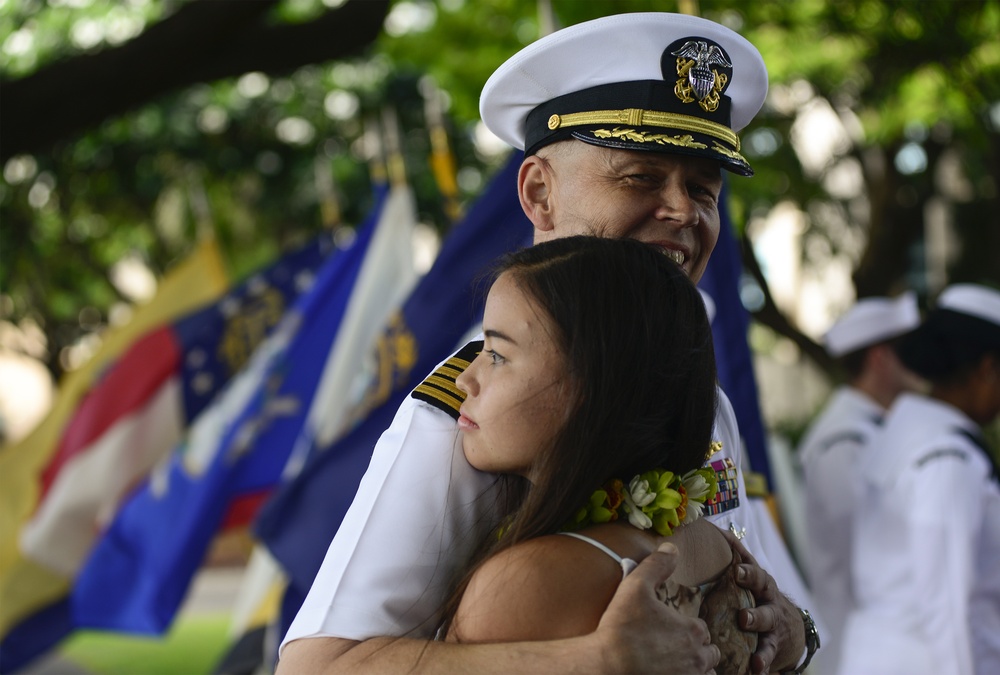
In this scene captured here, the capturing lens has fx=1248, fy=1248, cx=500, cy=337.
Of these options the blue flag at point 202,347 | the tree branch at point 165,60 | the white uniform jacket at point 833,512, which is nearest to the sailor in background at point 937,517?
the white uniform jacket at point 833,512

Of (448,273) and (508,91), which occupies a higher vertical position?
(508,91)

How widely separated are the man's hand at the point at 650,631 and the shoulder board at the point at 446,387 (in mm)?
345

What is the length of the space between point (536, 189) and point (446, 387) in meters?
0.42

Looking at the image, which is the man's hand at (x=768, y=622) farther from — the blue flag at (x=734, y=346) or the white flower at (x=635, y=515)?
the blue flag at (x=734, y=346)

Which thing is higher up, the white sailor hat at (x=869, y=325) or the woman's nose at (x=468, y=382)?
the woman's nose at (x=468, y=382)

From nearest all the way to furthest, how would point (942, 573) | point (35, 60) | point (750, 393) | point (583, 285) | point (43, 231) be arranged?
point (583, 285), point (750, 393), point (942, 573), point (35, 60), point (43, 231)

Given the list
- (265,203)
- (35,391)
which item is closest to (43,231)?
(265,203)

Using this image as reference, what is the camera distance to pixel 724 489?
182 cm

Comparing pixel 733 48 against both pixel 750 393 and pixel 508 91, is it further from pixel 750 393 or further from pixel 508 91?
pixel 750 393

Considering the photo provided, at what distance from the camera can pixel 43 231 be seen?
45.4ft

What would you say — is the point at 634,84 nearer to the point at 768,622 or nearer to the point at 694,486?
the point at 694,486

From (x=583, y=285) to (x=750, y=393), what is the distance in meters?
1.76

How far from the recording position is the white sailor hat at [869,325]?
5270 mm

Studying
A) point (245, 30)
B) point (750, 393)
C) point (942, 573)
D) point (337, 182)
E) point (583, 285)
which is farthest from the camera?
point (337, 182)
